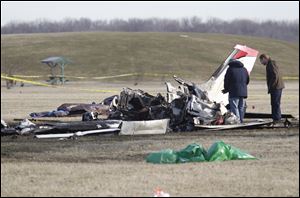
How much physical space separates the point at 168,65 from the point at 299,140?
7069cm

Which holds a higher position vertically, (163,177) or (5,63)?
(163,177)

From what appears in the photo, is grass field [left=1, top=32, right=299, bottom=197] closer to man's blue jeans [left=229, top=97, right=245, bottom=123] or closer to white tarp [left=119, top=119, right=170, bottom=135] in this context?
white tarp [left=119, top=119, right=170, bottom=135]

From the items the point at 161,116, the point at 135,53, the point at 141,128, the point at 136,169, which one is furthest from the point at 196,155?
the point at 135,53

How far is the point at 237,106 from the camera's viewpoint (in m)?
17.4

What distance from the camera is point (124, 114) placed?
17516 millimetres

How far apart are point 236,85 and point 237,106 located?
0.49 meters

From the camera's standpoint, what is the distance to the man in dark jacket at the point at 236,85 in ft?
56.6

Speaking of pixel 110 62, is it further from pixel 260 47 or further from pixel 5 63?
pixel 260 47

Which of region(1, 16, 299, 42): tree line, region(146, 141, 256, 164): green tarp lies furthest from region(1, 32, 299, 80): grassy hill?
region(146, 141, 256, 164): green tarp

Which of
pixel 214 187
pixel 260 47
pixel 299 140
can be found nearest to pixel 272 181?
pixel 214 187

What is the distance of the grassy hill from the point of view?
81.5 meters

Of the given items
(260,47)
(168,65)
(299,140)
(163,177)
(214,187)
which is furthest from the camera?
(260,47)

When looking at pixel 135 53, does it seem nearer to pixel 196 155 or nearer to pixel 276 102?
pixel 276 102

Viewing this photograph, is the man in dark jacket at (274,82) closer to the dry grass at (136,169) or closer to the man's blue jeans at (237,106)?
→ the man's blue jeans at (237,106)
